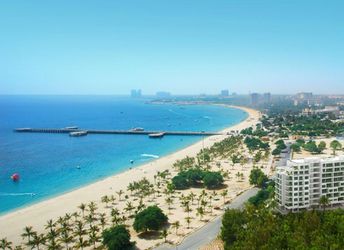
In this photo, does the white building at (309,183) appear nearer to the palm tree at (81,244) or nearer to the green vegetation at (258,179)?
the green vegetation at (258,179)

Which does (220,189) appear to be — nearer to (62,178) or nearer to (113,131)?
(62,178)

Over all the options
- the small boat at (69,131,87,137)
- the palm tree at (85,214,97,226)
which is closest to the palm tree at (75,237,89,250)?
the palm tree at (85,214,97,226)

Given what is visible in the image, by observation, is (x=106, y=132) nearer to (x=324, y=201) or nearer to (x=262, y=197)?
(x=262, y=197)

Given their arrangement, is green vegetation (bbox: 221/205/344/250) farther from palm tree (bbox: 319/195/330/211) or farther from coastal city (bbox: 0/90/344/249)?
palm tree (bbox: 319/195/330/211)

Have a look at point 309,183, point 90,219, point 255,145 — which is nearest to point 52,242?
point 90,219

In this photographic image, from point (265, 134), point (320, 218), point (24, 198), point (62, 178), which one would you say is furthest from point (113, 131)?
point (320, 218)

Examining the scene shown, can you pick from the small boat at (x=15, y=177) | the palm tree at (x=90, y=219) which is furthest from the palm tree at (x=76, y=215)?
the small boat at (x=15, y=177)
